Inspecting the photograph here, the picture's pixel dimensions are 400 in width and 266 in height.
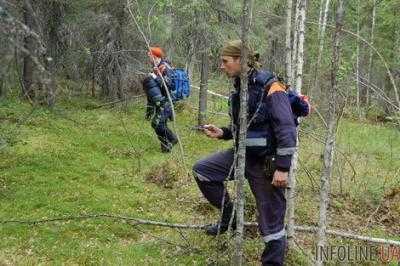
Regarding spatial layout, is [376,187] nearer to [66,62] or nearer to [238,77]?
[238,77]

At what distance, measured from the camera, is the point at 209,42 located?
16047 millimetres

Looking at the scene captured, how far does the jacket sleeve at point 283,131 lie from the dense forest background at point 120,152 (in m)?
0.75

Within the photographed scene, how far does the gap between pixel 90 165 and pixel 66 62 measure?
26.1 feet

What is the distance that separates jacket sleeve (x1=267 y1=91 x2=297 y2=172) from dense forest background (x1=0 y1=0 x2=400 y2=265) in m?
0.75

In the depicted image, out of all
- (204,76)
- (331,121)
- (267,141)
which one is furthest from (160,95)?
(331,121)

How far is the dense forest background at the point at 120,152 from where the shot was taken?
6633 mm

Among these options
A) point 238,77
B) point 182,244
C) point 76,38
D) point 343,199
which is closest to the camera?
point 238,77

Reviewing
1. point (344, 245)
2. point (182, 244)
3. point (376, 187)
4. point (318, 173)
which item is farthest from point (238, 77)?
point (318, 173)

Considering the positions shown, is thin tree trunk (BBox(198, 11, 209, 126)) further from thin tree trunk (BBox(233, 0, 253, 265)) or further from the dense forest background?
thin tree trunk (BBox(233, 0, 253, 265))

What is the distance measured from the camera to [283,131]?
18.4 feet

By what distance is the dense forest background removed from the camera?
21.8 ft

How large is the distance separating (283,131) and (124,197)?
4528mm

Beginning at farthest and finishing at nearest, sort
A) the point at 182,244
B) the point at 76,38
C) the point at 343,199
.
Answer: the point at 76,38 < the point at 343,199 < the point at 182,244

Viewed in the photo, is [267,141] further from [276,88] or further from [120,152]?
[120,152]
